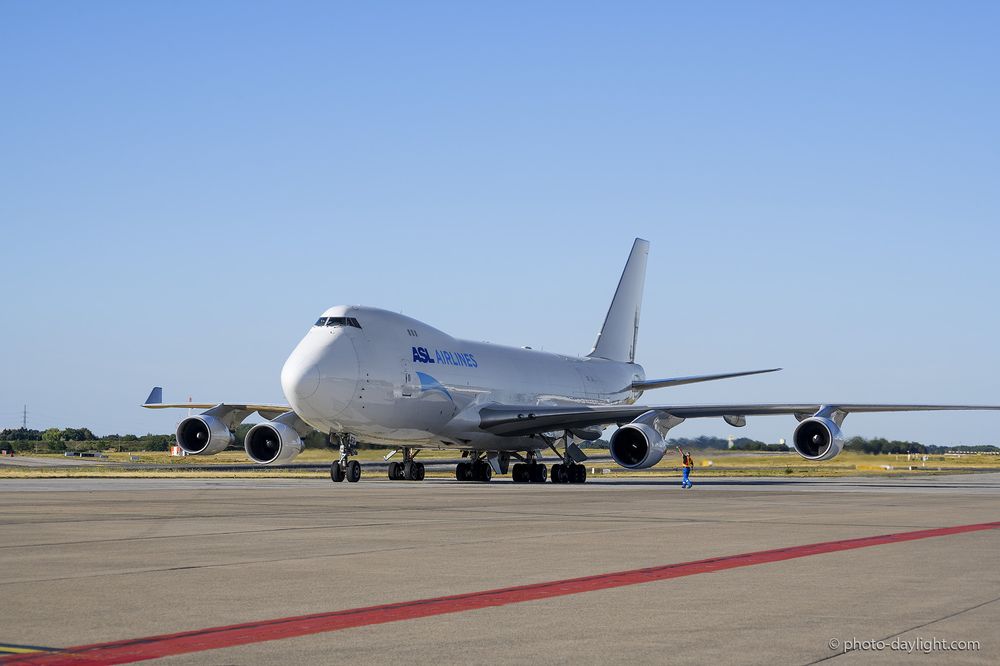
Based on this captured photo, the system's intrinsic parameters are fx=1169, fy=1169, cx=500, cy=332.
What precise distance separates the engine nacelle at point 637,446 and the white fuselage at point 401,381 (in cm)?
538

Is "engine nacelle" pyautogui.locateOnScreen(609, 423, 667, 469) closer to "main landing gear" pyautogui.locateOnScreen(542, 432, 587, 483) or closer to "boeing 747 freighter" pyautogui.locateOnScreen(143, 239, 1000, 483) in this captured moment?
"boeing 747 freighter" pyautogui.locateOnScreen(143, 239, 1000, 483)

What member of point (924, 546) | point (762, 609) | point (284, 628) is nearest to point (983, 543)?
point (924, 546)

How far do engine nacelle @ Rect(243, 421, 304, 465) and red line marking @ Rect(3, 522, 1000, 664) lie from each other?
85.6 ft

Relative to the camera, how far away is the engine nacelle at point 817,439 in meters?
35.0

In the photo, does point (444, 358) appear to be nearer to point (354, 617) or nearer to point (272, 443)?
point (272, 443)

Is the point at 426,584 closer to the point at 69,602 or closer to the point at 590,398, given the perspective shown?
the point at 69,602

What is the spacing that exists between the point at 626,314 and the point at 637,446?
19988mm

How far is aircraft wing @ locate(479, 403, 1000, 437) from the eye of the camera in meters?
36.6

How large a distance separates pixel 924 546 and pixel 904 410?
Answer: 26.0m

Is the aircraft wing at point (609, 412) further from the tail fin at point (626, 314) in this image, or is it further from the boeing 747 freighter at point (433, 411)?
the tail fin at point (626, 314)

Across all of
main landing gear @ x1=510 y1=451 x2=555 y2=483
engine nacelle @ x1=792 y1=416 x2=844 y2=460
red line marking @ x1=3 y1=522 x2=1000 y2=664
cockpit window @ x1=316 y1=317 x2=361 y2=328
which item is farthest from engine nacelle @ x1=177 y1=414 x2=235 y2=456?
red line marking @ x1=3 y1=522 x2=1000 y2=664

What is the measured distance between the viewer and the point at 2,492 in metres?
25.4

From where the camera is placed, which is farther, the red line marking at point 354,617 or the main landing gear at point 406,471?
the main landing gear at point 406,471

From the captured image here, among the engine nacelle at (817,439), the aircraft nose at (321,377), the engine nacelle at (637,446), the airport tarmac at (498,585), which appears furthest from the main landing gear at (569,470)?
the airport tarmac at (498,585)
